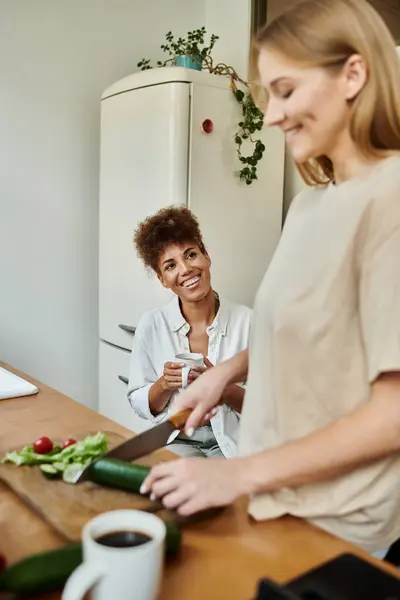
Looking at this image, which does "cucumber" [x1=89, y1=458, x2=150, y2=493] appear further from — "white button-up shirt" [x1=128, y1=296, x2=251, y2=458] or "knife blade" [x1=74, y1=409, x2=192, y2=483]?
"white button-up shirt" [x1=128, y1=296, x2=251, y2=458]

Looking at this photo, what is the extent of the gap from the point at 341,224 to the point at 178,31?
2164 millimetres

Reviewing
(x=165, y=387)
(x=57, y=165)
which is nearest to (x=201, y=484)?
(x=165, y=387)

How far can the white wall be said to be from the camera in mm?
2195

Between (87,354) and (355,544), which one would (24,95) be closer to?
(87,354)

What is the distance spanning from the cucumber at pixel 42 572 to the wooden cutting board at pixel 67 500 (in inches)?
3.1

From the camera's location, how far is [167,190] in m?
2.01

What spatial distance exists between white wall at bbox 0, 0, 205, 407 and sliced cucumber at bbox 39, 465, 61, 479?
148cm

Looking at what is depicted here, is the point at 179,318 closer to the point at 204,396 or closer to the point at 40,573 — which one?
the point at 204,396

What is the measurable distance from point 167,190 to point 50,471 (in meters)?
1.32

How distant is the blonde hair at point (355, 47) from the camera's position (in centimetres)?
67

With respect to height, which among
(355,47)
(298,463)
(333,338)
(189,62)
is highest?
(189,62)

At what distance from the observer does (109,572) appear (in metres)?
0.51

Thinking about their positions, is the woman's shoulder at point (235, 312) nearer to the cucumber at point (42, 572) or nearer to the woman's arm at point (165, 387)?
the woman's arm at point (165, 387)

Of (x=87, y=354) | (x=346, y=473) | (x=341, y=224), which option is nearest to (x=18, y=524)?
(x=346, y=473)
